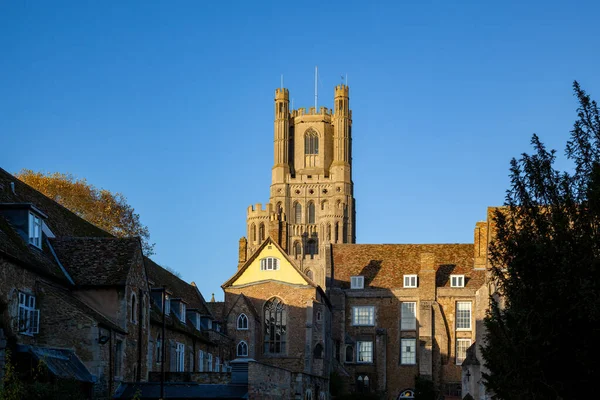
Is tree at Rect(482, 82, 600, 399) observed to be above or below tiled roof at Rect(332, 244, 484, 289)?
below

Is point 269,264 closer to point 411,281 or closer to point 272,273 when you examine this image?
point 272,273

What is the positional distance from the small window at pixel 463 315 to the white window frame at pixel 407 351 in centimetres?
355

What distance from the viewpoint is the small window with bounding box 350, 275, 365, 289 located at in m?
77.9

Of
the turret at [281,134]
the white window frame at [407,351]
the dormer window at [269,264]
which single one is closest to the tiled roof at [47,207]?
the dormer window at [269,264]

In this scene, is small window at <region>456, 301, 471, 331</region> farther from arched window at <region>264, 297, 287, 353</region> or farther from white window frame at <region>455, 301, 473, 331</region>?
arched window at <region>264, 297, 287, 353</region>

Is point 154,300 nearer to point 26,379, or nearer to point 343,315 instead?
point 26,379

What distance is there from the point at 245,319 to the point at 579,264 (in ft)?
152

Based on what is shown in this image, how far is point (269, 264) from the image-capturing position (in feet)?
228

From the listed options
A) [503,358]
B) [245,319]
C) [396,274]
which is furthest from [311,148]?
[503,358]

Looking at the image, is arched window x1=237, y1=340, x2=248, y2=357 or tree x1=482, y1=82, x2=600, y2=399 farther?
arched window x1=237, y1=340, x2=248, y2=357

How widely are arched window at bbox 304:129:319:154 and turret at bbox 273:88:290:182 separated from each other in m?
3.00

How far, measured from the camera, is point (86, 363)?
112 feet

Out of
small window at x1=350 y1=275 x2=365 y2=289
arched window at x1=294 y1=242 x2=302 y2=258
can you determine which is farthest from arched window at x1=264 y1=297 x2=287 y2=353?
arched window at x1=294 y1=242 x2=302 y2=258

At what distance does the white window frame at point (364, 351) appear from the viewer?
76050 millimetres
